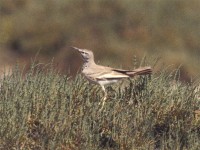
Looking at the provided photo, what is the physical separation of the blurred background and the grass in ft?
27.2

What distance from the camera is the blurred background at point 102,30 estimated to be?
17844mm

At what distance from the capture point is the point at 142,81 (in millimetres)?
9266

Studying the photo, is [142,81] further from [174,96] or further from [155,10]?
[155,10]

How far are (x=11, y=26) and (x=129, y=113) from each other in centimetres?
1114

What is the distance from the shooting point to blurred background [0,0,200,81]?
1784 cm

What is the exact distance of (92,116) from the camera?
318 inches

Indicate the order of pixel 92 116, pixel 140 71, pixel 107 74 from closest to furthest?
1. pixel 92 116
2. pixel 140 71
3. pixel 107 74

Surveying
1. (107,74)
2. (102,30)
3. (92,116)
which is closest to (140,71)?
(107,74)

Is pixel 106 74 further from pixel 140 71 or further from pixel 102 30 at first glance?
pixel 102 30

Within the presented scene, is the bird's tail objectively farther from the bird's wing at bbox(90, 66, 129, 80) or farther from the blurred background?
the blurred background

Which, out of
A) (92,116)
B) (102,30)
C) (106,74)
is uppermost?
(102,30)

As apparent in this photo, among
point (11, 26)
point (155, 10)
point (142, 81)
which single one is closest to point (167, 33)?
point (155, 10)

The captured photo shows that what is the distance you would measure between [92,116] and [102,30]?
10530mm

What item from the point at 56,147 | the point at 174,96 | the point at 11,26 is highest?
the point at 11,26
